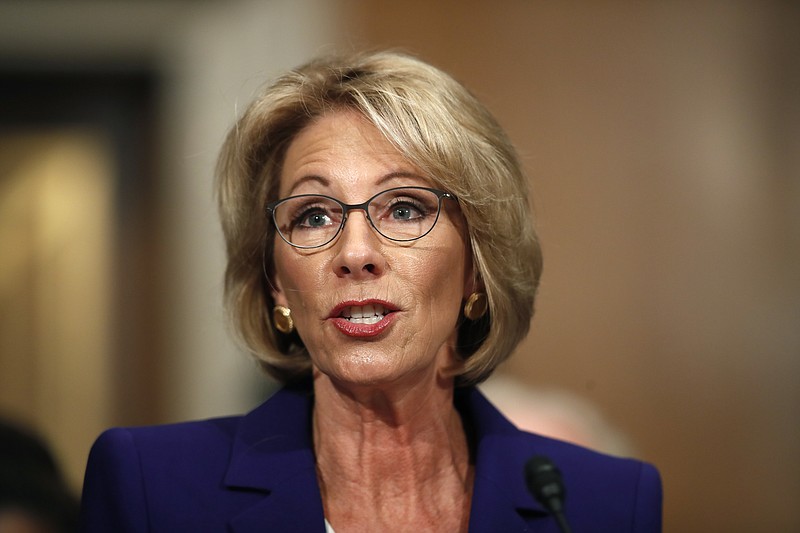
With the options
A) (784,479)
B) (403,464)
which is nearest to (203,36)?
(403,464)

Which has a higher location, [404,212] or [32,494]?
[404,212]

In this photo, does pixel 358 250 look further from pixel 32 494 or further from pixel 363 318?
pixel 32 494

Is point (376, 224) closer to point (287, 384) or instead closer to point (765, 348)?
point (287, 384)

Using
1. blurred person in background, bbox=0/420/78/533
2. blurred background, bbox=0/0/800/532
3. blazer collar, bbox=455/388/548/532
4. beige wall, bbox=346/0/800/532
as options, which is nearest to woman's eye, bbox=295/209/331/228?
blazer collar, bbox=455/388/548/532

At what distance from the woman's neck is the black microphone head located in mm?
470

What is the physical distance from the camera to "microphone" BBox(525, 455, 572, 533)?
1349mm

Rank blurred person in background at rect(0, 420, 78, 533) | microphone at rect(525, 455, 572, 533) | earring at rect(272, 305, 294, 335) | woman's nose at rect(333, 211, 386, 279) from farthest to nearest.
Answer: blurred person in background at rect(0, 420, 78, 533) < earring at rect(272, 305, 294, 335) < woman's nose at rect(333, 211, 386, 279) < microphone at rect(525, 455, 572, 533)

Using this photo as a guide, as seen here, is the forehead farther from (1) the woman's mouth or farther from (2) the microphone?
(2) the microphone

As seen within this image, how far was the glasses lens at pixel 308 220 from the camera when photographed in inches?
69.1

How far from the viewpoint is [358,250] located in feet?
5.44

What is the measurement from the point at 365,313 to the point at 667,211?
7.71 feet

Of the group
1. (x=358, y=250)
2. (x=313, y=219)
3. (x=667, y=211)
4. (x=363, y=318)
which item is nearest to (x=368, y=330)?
(x=363, y=318)

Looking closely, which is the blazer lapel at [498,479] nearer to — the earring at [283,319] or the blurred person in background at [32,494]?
the earring at [283,319]

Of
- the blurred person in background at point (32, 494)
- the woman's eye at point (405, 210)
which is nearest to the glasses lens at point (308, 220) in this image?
the woman's eye at point (405, 210)
